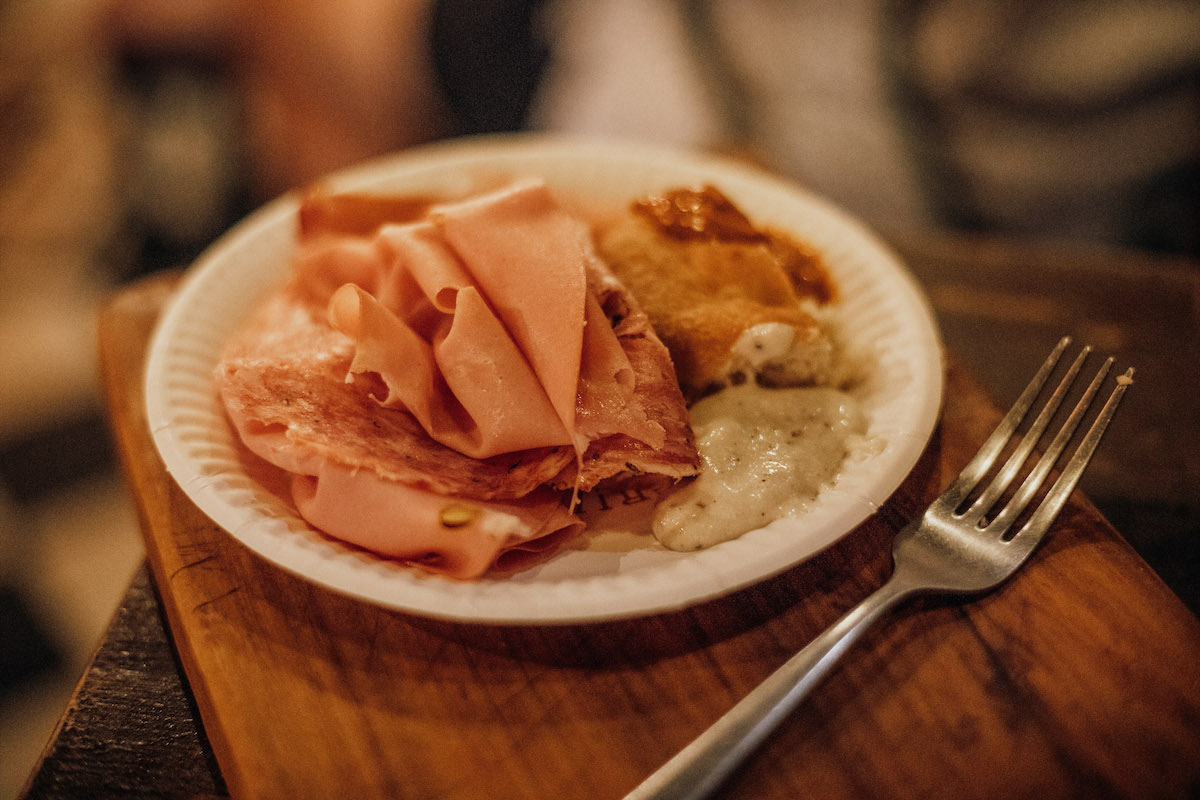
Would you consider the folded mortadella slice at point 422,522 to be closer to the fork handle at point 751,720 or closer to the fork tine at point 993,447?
the fork handle at point 751,720

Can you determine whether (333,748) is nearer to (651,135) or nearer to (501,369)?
(501,369)

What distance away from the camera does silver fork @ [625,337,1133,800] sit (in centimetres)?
99

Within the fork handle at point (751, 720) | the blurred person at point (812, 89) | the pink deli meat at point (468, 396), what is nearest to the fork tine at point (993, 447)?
the fork handle at point (751, 720)

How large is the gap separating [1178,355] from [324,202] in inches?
82.7

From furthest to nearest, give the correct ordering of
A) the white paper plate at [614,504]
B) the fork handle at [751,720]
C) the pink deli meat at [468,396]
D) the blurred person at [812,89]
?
the blurred person at [812,89] < the pink deli meat at [468,396] < the white paper plate at [614,504] < the fork handle at [751,720]

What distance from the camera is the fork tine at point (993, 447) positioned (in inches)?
50.9

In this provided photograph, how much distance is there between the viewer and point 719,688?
3.59 ft

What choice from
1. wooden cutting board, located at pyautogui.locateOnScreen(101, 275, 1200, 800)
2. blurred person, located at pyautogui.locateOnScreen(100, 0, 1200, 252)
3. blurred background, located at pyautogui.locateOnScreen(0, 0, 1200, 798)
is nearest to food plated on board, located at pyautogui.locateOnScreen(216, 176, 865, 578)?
wooden cutting board, located at pyautogui.locateOnScreen(101, 275, 1200, 800)

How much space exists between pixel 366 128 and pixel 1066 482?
146 inches

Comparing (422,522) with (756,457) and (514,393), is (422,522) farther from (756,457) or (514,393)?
(756,457)

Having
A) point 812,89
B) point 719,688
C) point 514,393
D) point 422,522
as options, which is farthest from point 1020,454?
point 812,89

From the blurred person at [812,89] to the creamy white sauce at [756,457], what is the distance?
223 centimetres

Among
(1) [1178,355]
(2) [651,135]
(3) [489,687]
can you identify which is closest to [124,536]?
(3) [489,687]

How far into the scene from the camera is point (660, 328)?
5.11 ft
